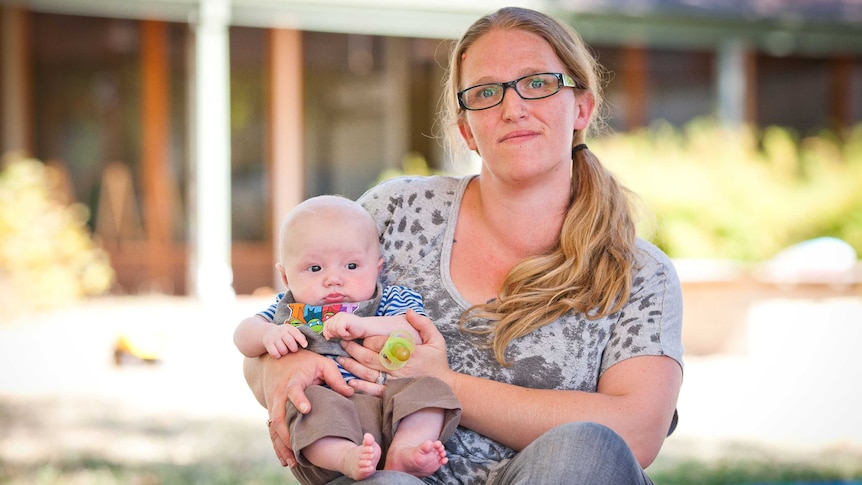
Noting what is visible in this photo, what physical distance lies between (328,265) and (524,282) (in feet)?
1.72

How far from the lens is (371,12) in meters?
10.5

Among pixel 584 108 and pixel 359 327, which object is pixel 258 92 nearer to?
pixel 584 108

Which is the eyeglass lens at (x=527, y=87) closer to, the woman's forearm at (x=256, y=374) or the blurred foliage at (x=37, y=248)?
the woman's forearm at (x=256, y=374)

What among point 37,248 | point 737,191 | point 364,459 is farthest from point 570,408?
point 737,191

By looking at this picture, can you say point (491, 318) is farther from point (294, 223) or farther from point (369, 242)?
point (294, 223)

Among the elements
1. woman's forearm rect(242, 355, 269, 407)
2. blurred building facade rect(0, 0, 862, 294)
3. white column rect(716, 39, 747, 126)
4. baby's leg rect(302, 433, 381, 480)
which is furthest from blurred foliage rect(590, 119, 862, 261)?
baby's leg rect(302, 433, 381, 480)

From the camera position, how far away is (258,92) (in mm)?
11969

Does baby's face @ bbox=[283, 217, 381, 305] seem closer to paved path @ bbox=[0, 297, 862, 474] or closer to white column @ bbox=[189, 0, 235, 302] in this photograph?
paved path @ bbox=[0, 297, 862, 474]

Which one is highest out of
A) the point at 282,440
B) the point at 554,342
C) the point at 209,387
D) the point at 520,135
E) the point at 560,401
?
the point at 520,135

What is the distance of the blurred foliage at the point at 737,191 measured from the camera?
980cm

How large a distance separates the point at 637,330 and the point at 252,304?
741 centimetres

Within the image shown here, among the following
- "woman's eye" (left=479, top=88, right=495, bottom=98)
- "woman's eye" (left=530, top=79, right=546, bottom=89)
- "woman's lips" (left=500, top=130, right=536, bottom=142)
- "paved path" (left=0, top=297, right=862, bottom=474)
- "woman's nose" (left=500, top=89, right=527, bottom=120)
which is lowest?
"paved path" (left=0, top=297, right=862, bottom=474)

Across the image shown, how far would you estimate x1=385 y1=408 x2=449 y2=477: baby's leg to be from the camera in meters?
2.22

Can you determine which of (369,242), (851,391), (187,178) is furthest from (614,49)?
(369,242)
